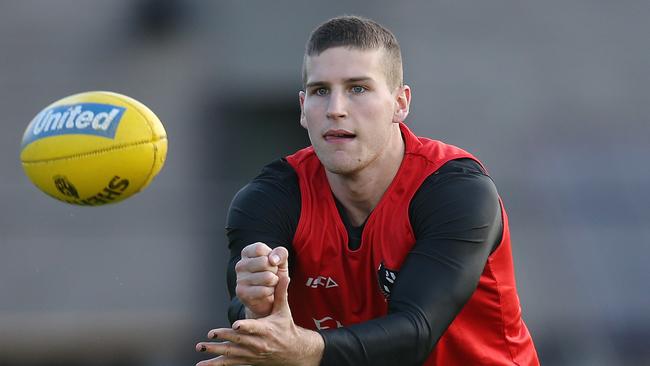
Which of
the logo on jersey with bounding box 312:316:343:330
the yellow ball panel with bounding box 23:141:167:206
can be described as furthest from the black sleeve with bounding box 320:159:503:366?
the yellow ball panel with bounding box 23:141:167:206

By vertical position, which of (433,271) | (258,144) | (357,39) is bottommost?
(258,144)

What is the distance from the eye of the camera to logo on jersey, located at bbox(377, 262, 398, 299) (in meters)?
4.63

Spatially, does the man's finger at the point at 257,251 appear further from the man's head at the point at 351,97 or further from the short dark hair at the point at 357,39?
the short dark hair at the point at 357,39

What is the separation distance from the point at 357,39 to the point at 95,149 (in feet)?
4.44

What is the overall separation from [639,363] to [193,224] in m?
5.22

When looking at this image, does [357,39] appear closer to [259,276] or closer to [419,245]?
[419,245]

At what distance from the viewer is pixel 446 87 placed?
1397 centimetres

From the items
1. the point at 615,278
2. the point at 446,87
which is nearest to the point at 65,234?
the point at 446,87

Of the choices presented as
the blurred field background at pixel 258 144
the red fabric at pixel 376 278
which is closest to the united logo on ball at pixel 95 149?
the red fabric at pixel 376 278

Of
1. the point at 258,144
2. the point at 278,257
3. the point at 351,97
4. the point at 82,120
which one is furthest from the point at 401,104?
the point at 258,144

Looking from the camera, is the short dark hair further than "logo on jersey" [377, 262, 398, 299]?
Yes

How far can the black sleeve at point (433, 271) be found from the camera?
4.01m

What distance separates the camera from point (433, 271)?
167 inches

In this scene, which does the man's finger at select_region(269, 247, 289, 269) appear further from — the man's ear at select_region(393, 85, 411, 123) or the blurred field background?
the blurred field background
